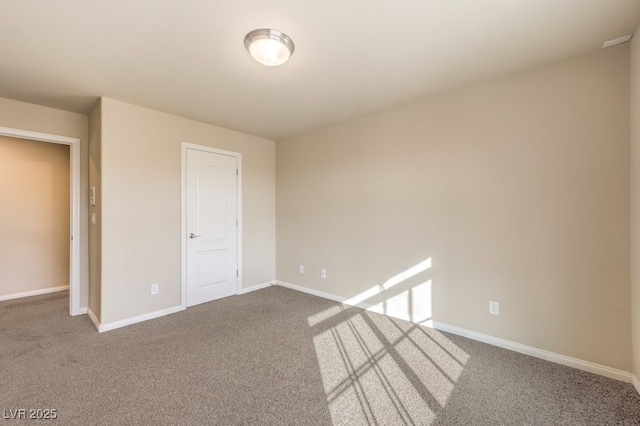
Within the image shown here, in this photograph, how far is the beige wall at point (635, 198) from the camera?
71.6 inches

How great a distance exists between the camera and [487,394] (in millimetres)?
1841

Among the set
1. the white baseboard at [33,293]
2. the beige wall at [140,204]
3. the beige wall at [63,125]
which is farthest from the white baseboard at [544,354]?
the white baseboard at [33,293]

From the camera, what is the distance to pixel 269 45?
1871mm

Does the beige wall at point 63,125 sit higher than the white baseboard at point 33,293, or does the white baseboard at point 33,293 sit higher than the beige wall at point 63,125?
the beige wall at point 63,125

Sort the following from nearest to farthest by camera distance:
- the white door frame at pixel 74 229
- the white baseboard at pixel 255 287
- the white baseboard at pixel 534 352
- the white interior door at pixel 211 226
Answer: the white baseboard at pixel 534 352 → the white door frame at pixel 74 229 → the white interior door at pixel 211 226 → the white baseboard at pixel 255 287

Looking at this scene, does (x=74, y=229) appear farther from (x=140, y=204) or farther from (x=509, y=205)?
(x=509, y=205)

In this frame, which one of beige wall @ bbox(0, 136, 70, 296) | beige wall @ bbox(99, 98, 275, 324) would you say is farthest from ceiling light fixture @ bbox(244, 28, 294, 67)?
beige wall @ bbox(0, 136, 70, 296)

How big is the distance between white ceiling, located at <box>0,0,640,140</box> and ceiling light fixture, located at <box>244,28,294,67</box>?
51 mm

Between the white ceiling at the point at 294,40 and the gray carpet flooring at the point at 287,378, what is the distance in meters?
2.41

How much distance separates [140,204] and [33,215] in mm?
2348

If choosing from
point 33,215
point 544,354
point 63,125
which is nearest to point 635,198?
point 544,354

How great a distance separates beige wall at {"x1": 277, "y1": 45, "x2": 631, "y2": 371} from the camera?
2.02 metres

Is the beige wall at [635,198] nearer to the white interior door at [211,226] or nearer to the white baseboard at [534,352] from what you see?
the white baseboard at [534,352]

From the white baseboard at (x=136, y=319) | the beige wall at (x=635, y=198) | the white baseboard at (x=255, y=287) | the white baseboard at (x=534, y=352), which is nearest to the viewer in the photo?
the beige wall at (x=635, y=198)
